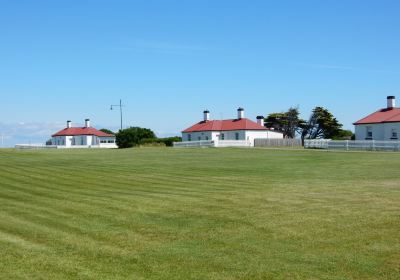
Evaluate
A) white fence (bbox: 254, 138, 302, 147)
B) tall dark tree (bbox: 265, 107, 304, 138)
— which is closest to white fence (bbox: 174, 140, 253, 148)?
white fence (bbox: 254, 138, 302, 147)

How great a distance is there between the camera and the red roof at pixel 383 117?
58.7 metres

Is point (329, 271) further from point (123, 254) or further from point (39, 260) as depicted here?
point (39, 260)

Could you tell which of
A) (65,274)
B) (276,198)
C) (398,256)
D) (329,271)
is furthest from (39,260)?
(276,198)

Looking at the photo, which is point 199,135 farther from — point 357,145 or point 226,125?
point 357,145

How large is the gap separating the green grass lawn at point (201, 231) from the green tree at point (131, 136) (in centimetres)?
6066

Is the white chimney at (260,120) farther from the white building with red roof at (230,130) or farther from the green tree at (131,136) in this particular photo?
the green tree at (131,136)

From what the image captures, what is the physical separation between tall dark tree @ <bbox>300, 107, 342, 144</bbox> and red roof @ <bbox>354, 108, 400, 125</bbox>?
25757 millimetres

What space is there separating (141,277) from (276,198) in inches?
314

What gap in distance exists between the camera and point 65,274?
25.2 feet

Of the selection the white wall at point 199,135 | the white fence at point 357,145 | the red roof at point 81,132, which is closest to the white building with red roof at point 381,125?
the white fence at point 357,145

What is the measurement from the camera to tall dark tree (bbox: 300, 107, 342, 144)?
8994 cm

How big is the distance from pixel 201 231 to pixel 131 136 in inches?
2752

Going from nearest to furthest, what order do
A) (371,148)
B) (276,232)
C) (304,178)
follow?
1. (276,232)
2. (304,178)
3. (371,148)

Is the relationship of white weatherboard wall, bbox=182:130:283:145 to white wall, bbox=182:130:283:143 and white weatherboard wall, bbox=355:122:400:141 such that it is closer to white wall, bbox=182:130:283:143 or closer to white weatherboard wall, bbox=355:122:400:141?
white wall, bbox=182:130:283:143
